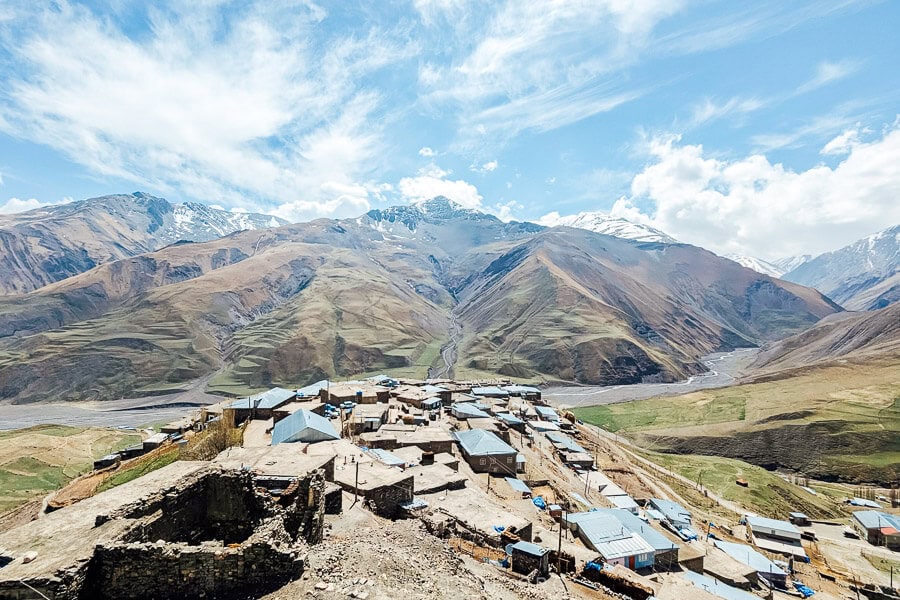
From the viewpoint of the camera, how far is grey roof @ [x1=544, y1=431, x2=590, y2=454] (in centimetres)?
5584

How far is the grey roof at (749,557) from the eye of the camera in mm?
34250

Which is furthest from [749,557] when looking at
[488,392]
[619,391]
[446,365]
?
[446,365]

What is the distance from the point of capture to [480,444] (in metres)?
41.2

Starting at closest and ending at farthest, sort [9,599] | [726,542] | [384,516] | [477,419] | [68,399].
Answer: [9,599] < [384,516] < [726,542] < [477,419] < [68,399]

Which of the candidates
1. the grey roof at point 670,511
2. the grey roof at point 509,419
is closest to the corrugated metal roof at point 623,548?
the grey roof at point 670,511

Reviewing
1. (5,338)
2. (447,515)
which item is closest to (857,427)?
(447,515)

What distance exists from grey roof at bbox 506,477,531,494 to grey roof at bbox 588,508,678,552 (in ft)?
18.8

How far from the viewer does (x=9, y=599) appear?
8.92 m

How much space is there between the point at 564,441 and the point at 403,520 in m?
41.7

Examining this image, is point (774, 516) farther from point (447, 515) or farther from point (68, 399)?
point (68, 399)

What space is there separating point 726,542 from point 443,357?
14626 centimetres

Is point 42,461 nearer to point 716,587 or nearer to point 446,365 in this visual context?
point 716,587

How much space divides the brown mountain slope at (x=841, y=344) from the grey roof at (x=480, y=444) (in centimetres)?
12106

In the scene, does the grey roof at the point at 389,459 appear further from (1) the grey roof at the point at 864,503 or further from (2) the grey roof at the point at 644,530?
(1) the grey roof at the point at 864,503
